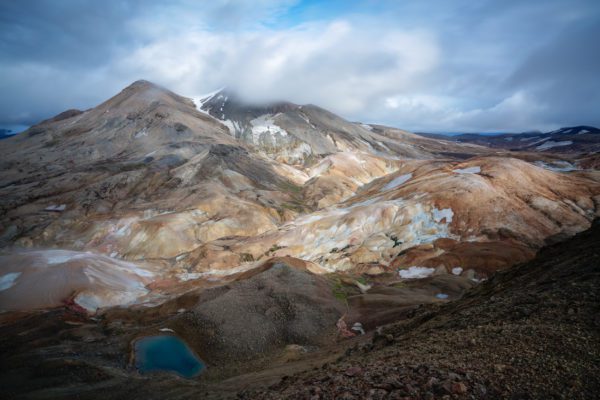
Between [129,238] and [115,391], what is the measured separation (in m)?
72.4


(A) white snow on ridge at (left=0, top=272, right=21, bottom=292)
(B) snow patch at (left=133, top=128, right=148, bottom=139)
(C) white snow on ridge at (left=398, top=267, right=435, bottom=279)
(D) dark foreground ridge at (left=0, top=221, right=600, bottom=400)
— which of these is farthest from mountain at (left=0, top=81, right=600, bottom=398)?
(B) snow patch at (left=133, top=128, right=148, bottom=139)

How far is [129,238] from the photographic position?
291 feet

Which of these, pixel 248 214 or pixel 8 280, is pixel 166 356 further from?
pixel 248 214

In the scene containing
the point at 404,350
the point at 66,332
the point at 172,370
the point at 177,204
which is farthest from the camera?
the point at 177,204

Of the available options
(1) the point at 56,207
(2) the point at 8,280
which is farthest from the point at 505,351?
(1) the point at 56,207

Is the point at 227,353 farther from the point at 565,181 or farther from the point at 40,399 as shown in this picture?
the point at 565,181

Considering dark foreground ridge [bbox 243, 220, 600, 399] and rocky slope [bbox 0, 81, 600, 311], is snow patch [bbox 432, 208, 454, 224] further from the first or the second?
dark foreground ridge [bbox 243, 220, 600, 399]

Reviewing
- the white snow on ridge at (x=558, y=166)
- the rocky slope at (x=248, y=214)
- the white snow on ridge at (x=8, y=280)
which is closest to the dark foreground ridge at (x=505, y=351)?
the rocky slope at (x=248, y=214)

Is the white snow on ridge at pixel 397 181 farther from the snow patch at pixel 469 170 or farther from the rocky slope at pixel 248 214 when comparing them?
the snow patch at pixel 469 170

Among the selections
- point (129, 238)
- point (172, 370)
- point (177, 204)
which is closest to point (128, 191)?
point (177, 204)

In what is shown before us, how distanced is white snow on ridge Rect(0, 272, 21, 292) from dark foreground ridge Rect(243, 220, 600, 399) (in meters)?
57.7

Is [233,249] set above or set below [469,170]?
below

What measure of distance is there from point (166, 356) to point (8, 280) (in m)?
43.7

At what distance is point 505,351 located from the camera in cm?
1176
